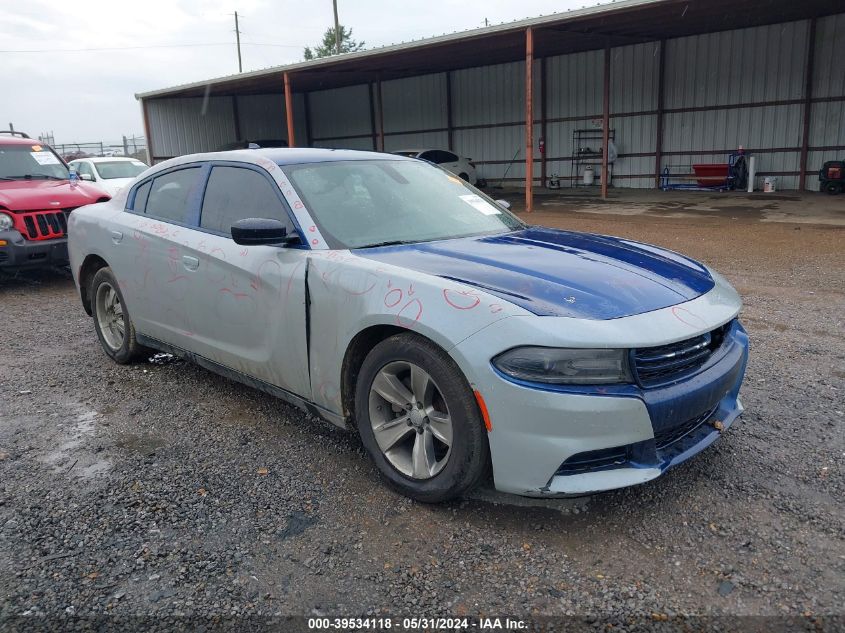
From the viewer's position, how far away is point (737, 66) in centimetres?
1920

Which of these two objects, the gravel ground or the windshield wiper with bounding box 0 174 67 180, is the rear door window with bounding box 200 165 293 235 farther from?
the windshield wiper with bounding box 0 174 67 180

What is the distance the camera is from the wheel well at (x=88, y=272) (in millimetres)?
5328

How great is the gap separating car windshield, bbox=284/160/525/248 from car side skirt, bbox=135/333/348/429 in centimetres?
84

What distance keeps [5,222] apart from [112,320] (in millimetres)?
4025

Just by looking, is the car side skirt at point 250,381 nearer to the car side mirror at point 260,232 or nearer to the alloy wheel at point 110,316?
the alloy wheel at point 110,316

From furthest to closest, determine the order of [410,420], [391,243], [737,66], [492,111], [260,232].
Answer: [492,111], [737,66], [391,243], [260,232], [410,420]

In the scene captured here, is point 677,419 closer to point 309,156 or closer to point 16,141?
point 309,156

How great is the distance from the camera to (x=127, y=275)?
4.84 metres

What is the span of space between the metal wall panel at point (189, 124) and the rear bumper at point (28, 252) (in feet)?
67.0

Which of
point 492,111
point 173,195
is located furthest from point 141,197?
point 492,111

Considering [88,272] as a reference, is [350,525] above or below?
below

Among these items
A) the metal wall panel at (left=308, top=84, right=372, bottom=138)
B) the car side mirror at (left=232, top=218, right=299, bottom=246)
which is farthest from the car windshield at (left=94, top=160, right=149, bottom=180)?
the metal wall panel at (left=308, top=84, right=372, bottom=138)

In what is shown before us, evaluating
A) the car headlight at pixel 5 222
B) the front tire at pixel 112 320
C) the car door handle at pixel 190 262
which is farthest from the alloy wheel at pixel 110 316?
the car headlight at pixel 5 222

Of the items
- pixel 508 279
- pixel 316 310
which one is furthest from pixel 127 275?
pixel 508 279
